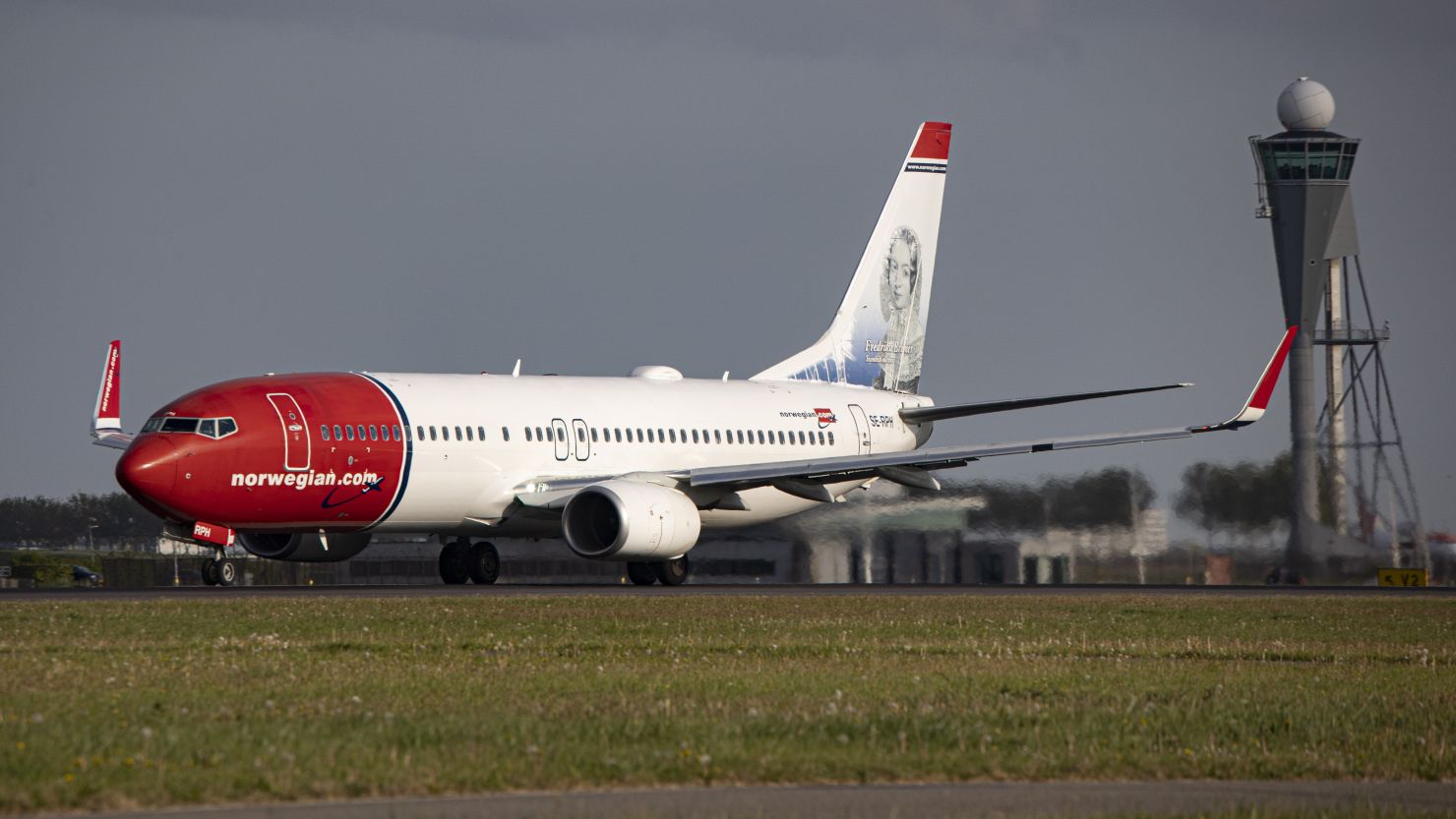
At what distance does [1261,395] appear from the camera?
3600 centimetres

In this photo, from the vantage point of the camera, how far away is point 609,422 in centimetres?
3822

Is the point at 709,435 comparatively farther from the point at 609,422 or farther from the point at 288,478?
the point at 288,478

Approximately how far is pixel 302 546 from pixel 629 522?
638cm

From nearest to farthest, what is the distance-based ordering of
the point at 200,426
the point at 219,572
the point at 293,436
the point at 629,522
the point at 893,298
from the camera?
the point at 200,426
the point at 293,436
the point at 219,572
the point at 629,522
the point at 893,298

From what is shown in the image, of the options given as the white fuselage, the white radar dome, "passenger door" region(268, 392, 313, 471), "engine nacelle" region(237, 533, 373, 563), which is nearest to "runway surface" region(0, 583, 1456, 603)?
"engine nacelle" region(237, 533, 373, 563)

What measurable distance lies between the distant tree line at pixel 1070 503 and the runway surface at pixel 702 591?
1460 millimetres

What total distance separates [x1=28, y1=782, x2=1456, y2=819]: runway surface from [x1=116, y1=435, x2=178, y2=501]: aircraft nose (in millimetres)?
22097

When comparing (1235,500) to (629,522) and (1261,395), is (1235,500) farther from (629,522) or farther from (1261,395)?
(629,522)

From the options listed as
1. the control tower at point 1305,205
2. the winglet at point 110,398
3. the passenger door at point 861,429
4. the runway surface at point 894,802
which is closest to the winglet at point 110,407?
the winglet at point 110,398

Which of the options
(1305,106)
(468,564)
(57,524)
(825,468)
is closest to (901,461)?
(825,468)

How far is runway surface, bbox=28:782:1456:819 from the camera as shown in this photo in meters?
9.84

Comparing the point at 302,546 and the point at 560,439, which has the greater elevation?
the point at 560,439

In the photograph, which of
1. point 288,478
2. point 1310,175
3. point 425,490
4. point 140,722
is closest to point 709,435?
point 425,490

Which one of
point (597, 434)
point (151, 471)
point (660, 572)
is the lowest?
point (660, 572)
